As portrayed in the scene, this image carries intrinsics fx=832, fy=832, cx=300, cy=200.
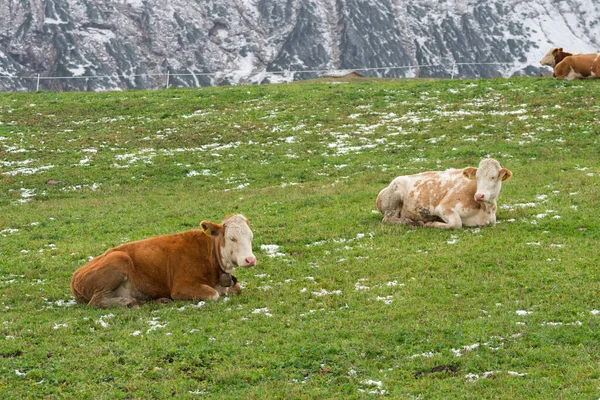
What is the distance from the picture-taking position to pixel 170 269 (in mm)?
13773

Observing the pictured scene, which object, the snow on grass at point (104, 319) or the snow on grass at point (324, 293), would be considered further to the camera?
the snow on grass at point (324, 293)

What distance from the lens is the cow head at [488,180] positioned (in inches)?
688

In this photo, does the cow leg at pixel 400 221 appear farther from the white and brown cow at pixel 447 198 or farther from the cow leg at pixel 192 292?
the cow leg at pixel 192 292

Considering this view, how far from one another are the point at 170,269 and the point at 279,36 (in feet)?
475

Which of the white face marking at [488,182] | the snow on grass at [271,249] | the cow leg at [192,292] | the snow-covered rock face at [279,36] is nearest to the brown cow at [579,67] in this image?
the white face marking at [488,182]

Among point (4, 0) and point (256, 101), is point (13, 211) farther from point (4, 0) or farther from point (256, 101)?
point (4, 0)

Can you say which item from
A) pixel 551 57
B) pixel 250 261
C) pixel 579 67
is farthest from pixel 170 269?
pixel 551 57

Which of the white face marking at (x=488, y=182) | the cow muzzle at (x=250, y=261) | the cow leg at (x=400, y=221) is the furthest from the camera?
the cow leg at (x=400, y=221)

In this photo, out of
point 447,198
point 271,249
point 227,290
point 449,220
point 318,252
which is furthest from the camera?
point 447,198

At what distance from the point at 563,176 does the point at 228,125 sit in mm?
15394

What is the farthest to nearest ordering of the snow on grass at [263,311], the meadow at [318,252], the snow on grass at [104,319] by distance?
1. the snow on grass at [263,311]
2. the snow on grass at [104,319]
3. the meadow at [318,252]

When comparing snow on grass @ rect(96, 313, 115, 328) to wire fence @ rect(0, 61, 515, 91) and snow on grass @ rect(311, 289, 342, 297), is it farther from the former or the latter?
wire fence @ rect(0, 61, 515, 91)

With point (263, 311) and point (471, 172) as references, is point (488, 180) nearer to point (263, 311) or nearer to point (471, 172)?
point (471, 172)

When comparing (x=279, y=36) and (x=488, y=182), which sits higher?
(x=279, y=36)
